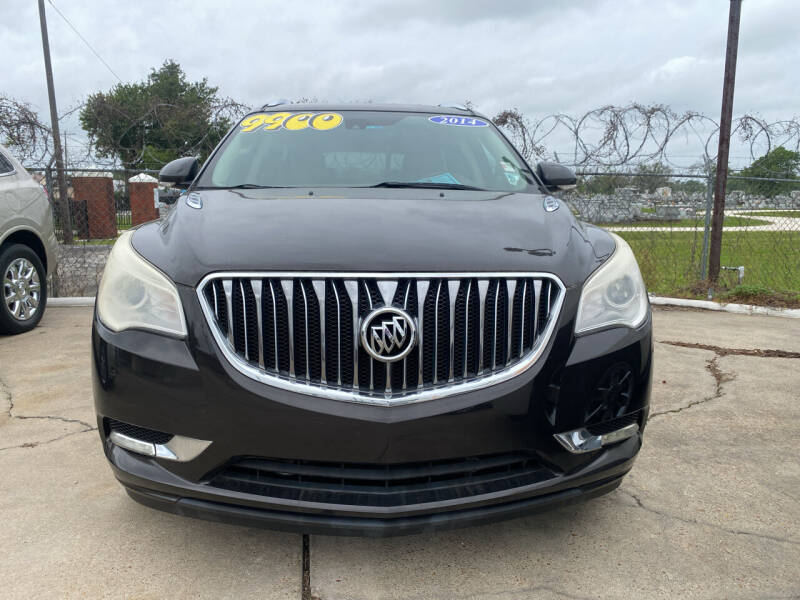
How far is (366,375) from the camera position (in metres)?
1.86

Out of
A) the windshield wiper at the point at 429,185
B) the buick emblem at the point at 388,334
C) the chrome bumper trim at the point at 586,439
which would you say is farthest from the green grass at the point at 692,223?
the buick emblem at the point at 388,334

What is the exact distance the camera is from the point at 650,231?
7.54 metres

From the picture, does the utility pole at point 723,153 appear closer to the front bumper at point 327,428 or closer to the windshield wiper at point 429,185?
the windshield wiper at point 429,185

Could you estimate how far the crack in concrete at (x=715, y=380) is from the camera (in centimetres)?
359

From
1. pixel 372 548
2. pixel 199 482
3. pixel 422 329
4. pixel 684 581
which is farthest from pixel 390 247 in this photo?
pixel 684 581

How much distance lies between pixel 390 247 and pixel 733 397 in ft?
9.43

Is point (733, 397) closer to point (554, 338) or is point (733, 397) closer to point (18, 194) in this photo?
point (554, 338)

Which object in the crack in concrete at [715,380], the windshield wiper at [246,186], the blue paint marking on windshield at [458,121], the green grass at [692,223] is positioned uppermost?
the blue paint marking on windshield at [458,121]

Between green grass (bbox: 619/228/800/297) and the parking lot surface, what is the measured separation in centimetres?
443

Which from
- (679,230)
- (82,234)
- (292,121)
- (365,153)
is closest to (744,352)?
(679,230)

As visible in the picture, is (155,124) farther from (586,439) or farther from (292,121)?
(586,439)

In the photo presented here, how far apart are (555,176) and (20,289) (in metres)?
4.49

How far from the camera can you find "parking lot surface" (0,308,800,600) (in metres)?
2.01

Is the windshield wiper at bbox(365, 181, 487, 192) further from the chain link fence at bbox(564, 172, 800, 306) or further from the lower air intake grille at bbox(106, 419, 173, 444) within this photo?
the chain link fence at bbox(564, 172, 800, 306)
